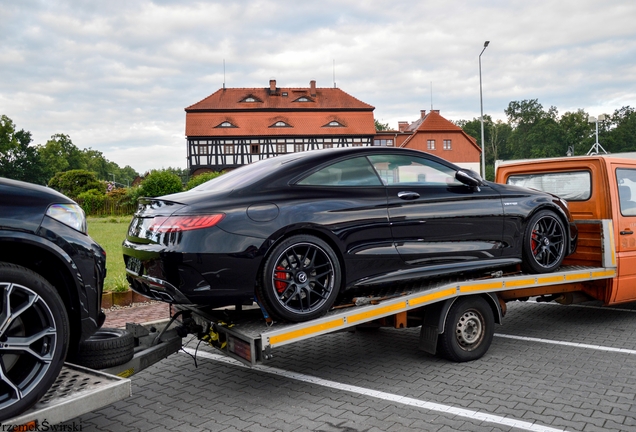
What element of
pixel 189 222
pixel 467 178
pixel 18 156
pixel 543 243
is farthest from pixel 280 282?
pixel 18 156

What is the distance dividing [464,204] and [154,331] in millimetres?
2946

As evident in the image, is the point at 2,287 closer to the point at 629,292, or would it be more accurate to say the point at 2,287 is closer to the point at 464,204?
the point at 464,204

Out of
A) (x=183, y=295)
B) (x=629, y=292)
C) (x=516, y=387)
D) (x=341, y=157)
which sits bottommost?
(x=516, y=387)

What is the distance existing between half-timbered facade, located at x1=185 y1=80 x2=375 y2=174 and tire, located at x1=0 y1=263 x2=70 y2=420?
2214 inches

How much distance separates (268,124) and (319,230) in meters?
60.1

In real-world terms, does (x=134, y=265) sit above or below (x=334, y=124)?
below

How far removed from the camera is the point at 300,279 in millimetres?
4203

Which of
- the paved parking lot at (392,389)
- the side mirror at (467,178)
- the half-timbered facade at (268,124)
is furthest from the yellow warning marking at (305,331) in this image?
the half-timbered facade at (268,124)

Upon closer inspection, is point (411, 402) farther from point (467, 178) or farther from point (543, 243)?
point (543, 243)

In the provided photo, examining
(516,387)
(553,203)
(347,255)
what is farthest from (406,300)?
(553,203)

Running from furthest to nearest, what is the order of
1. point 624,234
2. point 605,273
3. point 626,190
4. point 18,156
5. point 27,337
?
point 18,156, point 626,190, point 624,234, point 605,273, point 27,337

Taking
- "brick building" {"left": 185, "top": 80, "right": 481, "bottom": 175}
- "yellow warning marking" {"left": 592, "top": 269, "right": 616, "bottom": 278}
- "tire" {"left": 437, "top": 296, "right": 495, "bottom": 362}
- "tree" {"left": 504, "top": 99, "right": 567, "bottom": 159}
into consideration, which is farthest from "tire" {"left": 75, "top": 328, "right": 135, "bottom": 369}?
"tree" {"left": 504, "top": 99, "right": 567, "bottom": 159}

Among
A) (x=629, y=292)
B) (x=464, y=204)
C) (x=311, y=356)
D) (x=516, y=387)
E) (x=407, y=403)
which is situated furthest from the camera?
(x=629, y=292)

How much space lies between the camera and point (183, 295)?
393 centimetres
